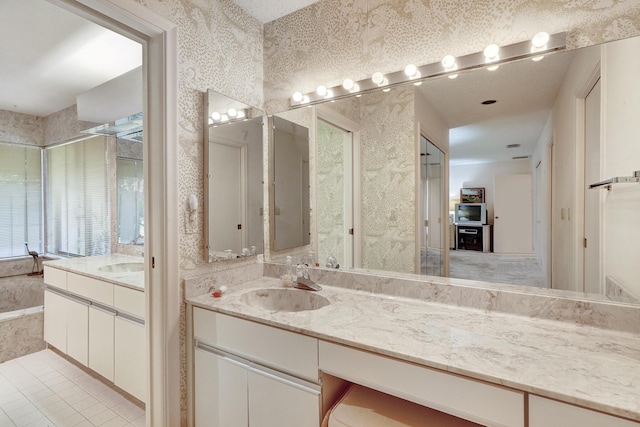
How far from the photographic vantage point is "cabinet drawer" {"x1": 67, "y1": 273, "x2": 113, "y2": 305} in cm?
205

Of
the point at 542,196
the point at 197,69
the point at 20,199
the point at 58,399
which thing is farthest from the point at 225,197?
the point at 20,199

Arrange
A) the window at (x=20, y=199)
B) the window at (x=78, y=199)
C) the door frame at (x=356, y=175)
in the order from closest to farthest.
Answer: the door frame at (x=356, y=175) → the window at (x=78, y=199) → the window at (x=20, y=199)

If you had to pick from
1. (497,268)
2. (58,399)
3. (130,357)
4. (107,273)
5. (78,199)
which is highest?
(78,199)

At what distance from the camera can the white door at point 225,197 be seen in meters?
1.69

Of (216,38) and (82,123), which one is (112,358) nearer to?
(216,38)

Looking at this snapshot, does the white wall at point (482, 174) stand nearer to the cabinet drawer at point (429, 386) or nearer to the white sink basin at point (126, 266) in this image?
the cabinet drawer at point (429, 386)

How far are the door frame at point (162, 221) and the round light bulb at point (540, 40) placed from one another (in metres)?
1.62

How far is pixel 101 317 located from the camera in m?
2.12

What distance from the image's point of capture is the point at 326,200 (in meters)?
1.90

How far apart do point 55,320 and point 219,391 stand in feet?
6.90

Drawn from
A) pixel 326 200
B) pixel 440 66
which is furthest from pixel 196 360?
pixel 440 66

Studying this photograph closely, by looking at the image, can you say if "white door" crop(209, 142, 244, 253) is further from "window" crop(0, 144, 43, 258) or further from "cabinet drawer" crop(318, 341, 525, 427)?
"window" crop(0, 144, 43, 258)

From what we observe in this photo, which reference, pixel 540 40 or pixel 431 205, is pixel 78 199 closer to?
pixel 431 205

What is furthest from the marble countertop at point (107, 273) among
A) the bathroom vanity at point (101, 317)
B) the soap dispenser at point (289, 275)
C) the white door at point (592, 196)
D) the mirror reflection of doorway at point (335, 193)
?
the white door at point (592, 196)
